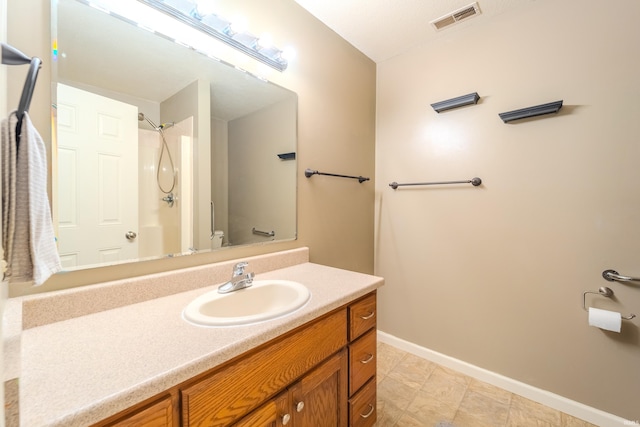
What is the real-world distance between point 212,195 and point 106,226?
447mm

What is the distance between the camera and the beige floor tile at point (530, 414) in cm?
143

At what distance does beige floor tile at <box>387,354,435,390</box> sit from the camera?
5.83ft

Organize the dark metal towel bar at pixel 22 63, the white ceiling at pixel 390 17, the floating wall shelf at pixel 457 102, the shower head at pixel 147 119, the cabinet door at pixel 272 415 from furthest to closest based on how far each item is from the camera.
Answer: the floating wall shelf at pixel 457 102, the white ceiling at pixel 390 17, the shower head at pixel 147 119, the cabinet door at pixel 272 415, the dark metal towel bar at pixel 22 63

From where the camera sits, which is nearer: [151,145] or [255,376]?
[255,376]

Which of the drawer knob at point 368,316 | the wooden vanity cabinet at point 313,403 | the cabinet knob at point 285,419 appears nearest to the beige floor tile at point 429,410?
the wooden vanity cabinet at point 313,403

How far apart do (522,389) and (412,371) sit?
64 centimetres

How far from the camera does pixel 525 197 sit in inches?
62.8

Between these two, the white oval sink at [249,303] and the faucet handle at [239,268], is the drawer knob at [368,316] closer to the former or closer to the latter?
the white oval sink at [249,303]

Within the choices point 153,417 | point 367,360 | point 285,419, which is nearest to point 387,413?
point 367,360

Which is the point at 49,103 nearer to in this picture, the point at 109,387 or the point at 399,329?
the point at 109,387

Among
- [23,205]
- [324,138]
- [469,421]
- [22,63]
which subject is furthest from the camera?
[324,138]

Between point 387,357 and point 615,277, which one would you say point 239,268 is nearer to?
point 387,357

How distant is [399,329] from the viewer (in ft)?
7.13

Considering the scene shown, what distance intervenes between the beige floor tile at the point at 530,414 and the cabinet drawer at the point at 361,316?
40.9 inches
